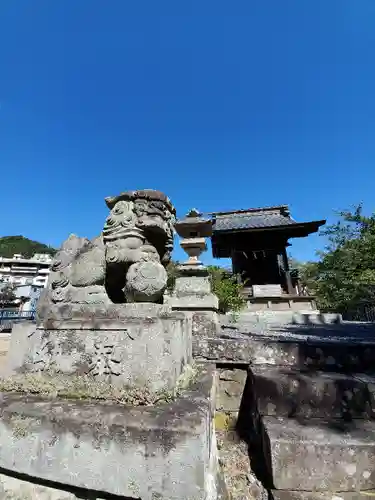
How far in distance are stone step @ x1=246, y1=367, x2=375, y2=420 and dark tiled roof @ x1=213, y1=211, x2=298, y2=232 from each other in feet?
41.9

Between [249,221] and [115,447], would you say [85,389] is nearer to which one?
[115,447]

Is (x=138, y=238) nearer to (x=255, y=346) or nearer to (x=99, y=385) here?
(x=99, y=385)

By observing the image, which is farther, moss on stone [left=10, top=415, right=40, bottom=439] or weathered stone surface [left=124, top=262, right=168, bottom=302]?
weathered stone surface [left=124, top=262, right=168, bottom=302]

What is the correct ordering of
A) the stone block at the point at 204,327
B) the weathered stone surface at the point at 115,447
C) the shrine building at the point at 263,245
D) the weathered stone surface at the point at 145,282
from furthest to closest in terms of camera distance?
the shrine building at the point at 263,245 < the stone block at the point at 204,327 < the weathered stone surface at the point at 145,282 < the weathered stone surface at the point at 115,447

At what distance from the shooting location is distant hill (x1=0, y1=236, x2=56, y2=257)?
56850 millimetres

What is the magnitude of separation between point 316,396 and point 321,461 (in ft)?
1.33

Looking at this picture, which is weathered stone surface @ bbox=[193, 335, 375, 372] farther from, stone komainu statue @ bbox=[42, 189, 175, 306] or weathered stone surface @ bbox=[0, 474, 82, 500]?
weathered stone surface @ bbox=[0, 474, 82, 500]

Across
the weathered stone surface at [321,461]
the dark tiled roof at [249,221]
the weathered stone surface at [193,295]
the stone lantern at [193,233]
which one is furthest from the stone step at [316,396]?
the dark tiled roof at [249,221]

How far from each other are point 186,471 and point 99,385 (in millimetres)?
725

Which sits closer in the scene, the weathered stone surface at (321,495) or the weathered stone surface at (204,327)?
the weathered stone surface at (321,495)

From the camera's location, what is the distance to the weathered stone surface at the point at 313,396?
1732 millimetres

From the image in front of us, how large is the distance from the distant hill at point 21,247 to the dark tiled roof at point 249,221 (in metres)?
53.2

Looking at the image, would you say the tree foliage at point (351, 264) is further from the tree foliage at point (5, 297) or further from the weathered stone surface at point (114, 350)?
the tree foliage at point (5, 297)

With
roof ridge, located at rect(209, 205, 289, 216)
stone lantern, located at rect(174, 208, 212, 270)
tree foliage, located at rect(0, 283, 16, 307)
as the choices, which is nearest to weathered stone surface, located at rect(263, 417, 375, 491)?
stone lantern, located at rect(174, 208, 212, 270)
